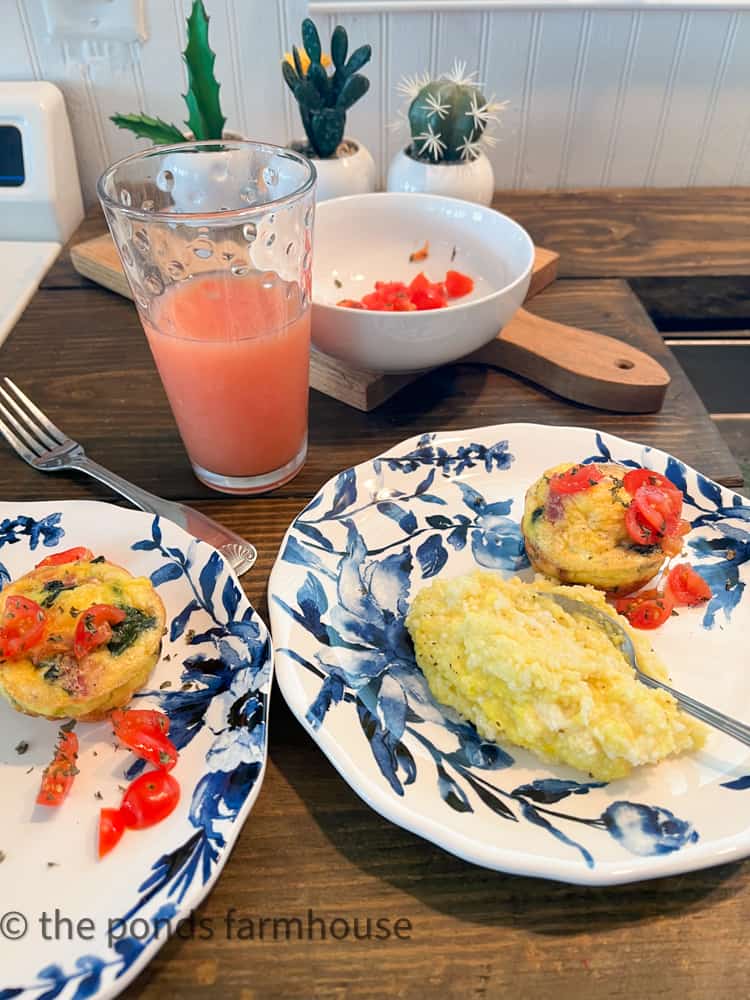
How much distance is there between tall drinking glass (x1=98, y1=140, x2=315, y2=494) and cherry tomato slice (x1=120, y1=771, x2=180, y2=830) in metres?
0.54

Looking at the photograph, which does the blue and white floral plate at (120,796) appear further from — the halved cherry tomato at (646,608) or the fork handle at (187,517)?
the halved cherry tomato at (646,608)

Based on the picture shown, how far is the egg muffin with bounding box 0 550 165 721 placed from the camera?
806 millimetres

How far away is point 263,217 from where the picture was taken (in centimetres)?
98

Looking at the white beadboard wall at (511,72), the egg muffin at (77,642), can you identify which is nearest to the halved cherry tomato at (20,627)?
the egg muffin at (77,642)

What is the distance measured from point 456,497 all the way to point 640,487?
28cm

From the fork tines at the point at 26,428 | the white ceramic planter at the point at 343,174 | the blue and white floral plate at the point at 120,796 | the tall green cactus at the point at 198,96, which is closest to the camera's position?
the blue and white floral plate at the point at 120,796

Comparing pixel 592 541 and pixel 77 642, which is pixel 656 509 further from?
pixel 77 642

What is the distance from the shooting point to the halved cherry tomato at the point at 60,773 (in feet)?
2.48

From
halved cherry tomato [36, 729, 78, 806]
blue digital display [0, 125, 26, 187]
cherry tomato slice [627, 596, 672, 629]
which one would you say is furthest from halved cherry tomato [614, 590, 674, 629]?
blue digital display [0, 125, 26, 187]

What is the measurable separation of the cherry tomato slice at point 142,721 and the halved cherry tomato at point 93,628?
3.2 inches

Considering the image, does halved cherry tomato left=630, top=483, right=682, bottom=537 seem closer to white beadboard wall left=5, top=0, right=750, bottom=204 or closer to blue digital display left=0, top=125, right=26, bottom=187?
white beadboard wall left=5, top=0, right=750, bottom=204

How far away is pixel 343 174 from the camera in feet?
5.69

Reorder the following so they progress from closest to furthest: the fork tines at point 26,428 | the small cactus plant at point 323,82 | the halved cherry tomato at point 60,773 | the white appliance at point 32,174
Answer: the halved cherry tomato at point 60,773 < the fork tines at point 26,428 < the small cactus plant at point 323,82 < the white appliance at point 32,174

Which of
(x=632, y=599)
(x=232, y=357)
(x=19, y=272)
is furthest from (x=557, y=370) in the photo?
(x=19, y=272)
